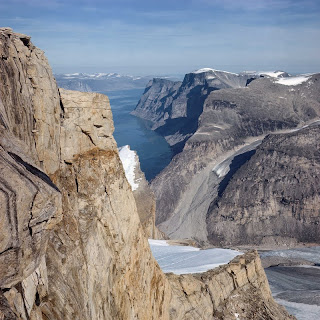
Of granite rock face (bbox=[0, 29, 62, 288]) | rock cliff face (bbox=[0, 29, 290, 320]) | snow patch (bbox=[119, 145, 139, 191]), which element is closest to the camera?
granite rock face (bbox=[0, 29, 62, 288])

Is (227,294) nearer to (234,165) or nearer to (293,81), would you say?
(234,165)

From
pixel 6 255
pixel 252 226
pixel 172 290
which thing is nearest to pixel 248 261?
pixel 172 290

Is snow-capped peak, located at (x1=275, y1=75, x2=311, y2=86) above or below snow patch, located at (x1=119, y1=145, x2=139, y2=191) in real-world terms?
above

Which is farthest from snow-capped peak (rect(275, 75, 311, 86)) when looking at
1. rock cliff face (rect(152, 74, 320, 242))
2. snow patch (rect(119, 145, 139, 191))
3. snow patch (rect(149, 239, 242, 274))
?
snow patch (rect(149, 239, 242, 274))

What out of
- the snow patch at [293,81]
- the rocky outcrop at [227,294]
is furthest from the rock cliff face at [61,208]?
the snow patch at [293,81]

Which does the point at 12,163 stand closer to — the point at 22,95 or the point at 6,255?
the point at 6,255

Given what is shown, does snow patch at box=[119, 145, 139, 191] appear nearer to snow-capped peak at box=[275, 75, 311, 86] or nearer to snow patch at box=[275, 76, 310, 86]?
snow-capped peak at box=[275, 75, 311, 86]

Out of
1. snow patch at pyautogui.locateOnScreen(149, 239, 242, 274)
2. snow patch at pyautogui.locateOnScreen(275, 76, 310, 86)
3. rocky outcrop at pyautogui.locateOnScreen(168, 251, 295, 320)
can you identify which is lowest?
snow patch at pyautogui.locateOnScreen(149, 239, 242, 274)

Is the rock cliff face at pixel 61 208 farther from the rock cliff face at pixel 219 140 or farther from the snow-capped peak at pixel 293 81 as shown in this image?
the snow-capped peak at pixel 293 81
